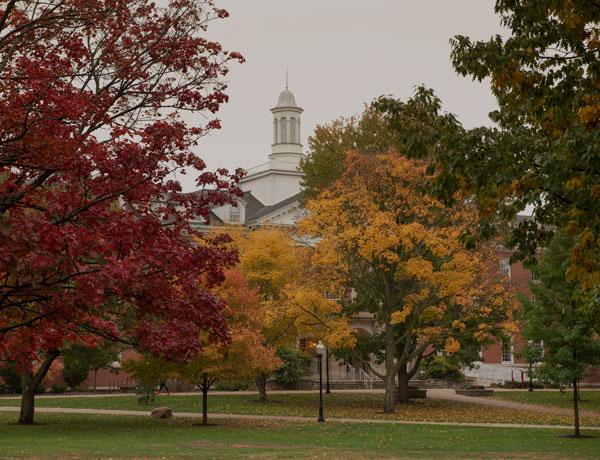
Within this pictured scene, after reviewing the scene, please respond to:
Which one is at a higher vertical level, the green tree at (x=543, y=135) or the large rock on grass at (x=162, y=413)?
the green tree at (x=543, y=135)

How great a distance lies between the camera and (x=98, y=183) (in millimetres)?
12148

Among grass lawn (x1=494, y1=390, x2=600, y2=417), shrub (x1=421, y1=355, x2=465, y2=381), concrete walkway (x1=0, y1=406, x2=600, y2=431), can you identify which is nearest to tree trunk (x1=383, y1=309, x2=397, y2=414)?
concrete walkway (x1=0, y1=406, x2=600, y2=431)

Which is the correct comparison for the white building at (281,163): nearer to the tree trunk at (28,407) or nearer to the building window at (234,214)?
the building window at (234,214)

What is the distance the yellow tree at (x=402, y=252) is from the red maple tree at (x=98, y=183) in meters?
21.7

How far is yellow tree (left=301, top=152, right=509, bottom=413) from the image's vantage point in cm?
3556

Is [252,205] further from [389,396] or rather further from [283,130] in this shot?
[389,396]

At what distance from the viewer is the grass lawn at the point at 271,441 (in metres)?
21.2

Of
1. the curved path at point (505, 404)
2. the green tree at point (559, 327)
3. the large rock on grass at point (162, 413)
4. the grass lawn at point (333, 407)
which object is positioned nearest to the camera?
the green tree at point (559, 327)

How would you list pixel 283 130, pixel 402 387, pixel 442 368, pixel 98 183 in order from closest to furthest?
pixel 98 183 < pixel 402 387 < pixel 442 368 < pixel 283 130

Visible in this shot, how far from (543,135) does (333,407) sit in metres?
28.0

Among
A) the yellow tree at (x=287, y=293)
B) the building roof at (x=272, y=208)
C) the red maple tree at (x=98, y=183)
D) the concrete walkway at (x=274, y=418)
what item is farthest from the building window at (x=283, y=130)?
the red maple tree at (x=98, y=183)

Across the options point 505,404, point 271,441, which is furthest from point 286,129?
point 271,441

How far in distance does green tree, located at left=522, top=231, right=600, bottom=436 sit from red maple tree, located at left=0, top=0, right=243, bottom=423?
49.1 ft

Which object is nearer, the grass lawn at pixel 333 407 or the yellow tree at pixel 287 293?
the grass lawn at pixel 333 407
